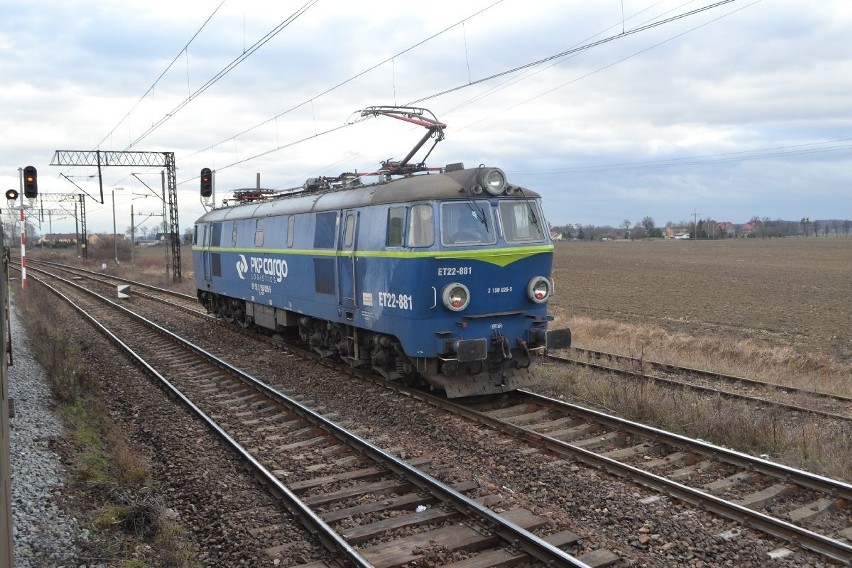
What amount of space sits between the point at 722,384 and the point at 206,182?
20.1 m

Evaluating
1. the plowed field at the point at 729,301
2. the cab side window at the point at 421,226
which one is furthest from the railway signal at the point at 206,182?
the cab side window at the point at 421,226

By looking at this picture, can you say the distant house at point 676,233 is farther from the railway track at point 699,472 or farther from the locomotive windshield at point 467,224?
the railway track at point 699,472

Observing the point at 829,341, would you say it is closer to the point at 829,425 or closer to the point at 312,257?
the point at 829,425

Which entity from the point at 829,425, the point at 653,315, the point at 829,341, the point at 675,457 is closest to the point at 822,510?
the point at 675,457

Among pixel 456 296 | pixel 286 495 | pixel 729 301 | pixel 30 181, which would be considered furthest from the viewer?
pixel 729 301

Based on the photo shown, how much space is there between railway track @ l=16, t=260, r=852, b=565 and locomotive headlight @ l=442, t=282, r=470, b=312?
4.77 ft

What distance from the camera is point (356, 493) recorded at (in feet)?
23.8

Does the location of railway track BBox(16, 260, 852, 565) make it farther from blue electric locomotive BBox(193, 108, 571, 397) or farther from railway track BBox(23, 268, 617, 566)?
railway track BBox(23, 268, 617, 566)

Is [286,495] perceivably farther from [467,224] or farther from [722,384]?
[722,384]

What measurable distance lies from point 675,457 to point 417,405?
403cm

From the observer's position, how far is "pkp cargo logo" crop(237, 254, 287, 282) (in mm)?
15027

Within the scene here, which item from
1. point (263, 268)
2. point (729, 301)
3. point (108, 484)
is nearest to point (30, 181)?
point (263, 268)

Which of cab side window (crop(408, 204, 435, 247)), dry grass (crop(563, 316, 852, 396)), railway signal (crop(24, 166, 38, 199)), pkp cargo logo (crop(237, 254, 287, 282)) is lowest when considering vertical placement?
dry grass (crop(563, 316, 852, 396))

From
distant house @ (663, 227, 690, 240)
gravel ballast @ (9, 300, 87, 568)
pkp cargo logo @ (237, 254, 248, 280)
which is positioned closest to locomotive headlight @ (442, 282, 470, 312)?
gravel ballast @ (9, 300, 87, 568)
